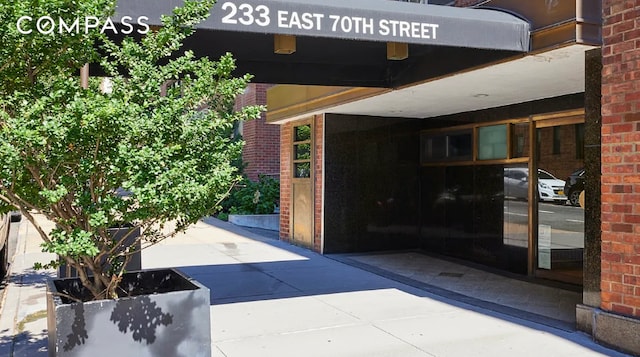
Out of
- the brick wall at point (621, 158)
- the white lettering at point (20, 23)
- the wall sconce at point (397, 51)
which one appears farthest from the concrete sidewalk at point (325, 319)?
the white lettering at point (20, 23)

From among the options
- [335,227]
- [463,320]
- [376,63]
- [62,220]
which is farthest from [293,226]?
[62,220]

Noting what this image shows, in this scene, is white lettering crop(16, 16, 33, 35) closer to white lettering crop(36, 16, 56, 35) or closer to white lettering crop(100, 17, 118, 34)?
white lettering crop(36, 16, 56, 35)

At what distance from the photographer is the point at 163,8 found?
183 inches

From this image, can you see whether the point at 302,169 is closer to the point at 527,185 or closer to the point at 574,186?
the point at 527,185

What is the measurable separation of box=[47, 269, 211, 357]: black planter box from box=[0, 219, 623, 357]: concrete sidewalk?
1.53 metres

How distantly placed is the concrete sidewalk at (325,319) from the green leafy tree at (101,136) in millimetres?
2033

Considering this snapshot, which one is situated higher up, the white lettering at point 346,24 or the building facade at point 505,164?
the white lettering at point 346,24

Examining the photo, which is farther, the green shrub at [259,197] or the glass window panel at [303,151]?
the green shrub at [259,197]

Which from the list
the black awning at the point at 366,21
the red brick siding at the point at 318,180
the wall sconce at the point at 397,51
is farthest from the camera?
the red brick siding at the point at 318,180

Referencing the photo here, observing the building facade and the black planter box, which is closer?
the black planter box

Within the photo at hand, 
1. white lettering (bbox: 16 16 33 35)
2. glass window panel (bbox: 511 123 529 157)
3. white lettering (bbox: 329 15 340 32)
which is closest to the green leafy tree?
white lettering (bbox: 16 16 33 35)

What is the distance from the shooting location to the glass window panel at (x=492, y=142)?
9148mm

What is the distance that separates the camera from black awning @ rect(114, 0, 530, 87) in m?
4.82

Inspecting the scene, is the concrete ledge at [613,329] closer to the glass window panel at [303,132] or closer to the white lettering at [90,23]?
the white lettering at [90,23]
